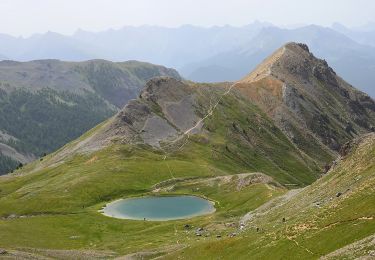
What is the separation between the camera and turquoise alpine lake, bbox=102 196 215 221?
152m

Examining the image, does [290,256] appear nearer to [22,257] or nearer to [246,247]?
[246,247]

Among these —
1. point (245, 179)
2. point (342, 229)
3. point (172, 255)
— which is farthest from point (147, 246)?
point (245, 179)

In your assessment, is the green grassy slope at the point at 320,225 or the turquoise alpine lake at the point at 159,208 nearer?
the green grassy slope at the point at 320,225

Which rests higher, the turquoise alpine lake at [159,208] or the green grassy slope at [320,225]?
the green grassy slope at [320,225]

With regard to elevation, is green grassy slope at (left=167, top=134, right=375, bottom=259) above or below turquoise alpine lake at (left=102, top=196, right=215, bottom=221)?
above

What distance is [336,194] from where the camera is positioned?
84688 millimetres

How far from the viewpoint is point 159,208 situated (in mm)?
162500

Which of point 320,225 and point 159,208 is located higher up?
point 320,225

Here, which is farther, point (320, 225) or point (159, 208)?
point (159, 208)

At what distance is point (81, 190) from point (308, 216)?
12103 cm

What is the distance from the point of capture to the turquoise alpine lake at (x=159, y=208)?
152 m

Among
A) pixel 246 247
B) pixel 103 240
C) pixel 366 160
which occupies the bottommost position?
pixel 103 240

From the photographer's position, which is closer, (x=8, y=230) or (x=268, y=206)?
(x=268, y=206)

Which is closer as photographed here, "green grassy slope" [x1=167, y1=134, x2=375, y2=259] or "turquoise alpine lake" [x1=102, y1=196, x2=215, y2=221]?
"green grassy slope" [x1=167, y1=134, x2=375, y2=259]
